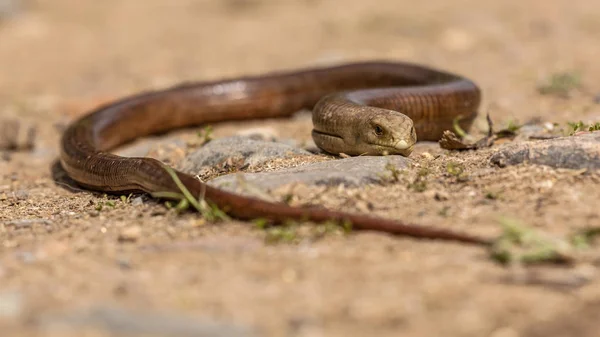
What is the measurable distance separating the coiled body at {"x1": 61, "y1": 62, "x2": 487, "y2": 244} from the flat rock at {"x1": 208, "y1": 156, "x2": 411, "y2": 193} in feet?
0.69

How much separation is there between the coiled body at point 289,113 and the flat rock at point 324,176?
21 centimetres

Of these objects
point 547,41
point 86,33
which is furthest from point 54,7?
point 547,41

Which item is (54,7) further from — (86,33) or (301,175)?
(301,175)

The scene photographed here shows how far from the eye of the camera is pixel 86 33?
10.6 meters

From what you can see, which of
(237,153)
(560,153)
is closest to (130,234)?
(237,153)

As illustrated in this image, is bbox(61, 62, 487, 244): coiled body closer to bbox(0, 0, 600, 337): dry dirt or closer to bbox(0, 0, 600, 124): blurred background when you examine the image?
bbox(0, 0, 600, 337): dry dirt

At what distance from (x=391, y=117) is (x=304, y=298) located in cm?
197

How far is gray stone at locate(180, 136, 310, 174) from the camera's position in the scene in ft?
15.6

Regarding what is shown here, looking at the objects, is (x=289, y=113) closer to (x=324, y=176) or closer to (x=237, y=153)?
(x=237, y=153)

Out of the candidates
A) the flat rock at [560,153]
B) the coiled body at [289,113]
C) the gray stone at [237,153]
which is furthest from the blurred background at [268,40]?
the flat rock at [560,153]

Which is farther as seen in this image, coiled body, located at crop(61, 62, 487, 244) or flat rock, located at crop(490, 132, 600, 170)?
flat rock, located at crop(490, 132, 600, 170)

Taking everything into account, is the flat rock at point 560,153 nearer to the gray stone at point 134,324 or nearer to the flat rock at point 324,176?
the flat rock at point 324,176

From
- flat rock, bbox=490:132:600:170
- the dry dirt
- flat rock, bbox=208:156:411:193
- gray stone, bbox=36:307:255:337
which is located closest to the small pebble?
the dry dirt

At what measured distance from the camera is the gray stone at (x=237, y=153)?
4.75 metres
